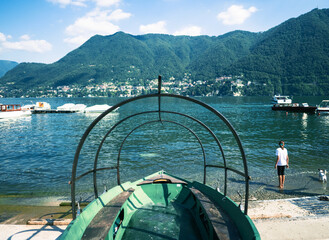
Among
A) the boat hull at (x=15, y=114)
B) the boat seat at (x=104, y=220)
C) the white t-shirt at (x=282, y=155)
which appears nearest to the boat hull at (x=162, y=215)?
the boat seat at (x=104, y=220)

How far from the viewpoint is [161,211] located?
8.02m

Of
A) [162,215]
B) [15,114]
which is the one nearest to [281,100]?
[162,215]

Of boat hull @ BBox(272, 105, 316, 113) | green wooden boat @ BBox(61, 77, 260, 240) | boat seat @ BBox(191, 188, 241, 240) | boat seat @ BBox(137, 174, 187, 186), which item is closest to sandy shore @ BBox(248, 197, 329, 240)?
green wooden boat @ BBox(61, 77, 260, 240)

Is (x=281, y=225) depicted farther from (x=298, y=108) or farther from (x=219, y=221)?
(x=298, y=108)

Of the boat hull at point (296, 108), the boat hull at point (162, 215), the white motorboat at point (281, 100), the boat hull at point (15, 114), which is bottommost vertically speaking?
the boat hull at point (15, 114)

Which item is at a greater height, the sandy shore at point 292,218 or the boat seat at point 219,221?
the boat seat at point 219,221

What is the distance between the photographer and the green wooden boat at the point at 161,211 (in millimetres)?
5113

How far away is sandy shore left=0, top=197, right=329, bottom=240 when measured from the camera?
647 centimetres

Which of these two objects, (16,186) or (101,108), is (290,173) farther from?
(101,108)

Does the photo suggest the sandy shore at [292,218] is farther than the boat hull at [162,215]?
Yes

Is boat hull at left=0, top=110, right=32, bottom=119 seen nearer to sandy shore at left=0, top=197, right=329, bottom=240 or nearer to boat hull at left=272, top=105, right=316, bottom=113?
sandy shore at left=0, top=197, right=329, bottom=240

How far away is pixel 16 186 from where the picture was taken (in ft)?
46.4

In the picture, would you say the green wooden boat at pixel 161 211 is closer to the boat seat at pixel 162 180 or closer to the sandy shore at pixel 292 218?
the boat seat at pixel 162 180

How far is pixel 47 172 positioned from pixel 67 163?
9.45ft
